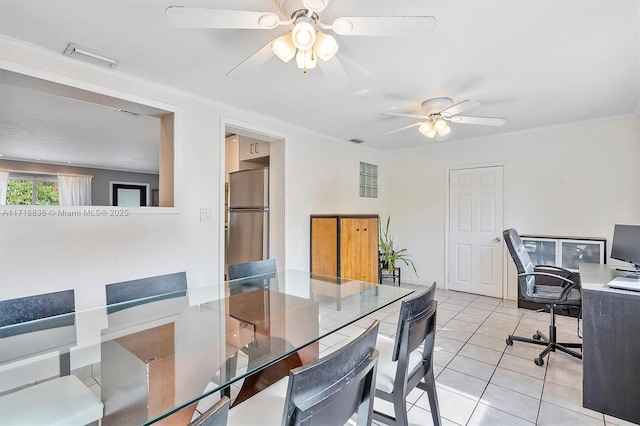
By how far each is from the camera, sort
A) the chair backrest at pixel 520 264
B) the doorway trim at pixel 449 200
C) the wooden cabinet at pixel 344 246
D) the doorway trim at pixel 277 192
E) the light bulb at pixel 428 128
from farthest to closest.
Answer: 1. the doorway trim at pixel 449 200
2. the wooden cabinet at pixel 344 246
3. the doorway trim at pixel 277 192
4. the light bulb at pixel 428 128
5. the chair backrest at pixel 520 264

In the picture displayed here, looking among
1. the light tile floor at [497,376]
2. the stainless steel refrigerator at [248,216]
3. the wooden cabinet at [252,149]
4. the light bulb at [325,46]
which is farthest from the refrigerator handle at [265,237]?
the light bulb at [325,46]

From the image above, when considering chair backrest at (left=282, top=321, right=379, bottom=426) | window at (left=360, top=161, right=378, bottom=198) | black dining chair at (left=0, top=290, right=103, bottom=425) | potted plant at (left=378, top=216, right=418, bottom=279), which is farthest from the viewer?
window at (left=360, top=161, right=378, bottom=198)

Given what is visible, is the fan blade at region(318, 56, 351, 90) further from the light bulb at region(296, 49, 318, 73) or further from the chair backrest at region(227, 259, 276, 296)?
the chair backrest at region(227, 259, 276, 296)

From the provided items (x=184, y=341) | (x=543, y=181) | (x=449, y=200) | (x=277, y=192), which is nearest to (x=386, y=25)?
(x=184, y=341)

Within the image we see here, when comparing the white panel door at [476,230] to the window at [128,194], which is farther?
the window at [128,194]

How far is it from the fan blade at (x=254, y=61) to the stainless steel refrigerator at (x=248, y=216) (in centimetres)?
210

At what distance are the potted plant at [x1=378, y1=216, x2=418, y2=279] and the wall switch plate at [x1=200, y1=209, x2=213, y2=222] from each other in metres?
2.73

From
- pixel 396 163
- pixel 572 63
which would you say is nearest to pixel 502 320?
pixel 572 63

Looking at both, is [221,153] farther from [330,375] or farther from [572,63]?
[572,63]

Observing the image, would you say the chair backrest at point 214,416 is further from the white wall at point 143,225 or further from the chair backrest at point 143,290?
the white wall at point 143,225

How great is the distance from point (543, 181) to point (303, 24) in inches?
161

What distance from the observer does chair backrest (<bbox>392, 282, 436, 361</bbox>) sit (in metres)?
1.29

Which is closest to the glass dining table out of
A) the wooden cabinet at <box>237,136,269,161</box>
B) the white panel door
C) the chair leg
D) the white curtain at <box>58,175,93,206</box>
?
the chair leg

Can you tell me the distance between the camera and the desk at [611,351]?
1.82m
